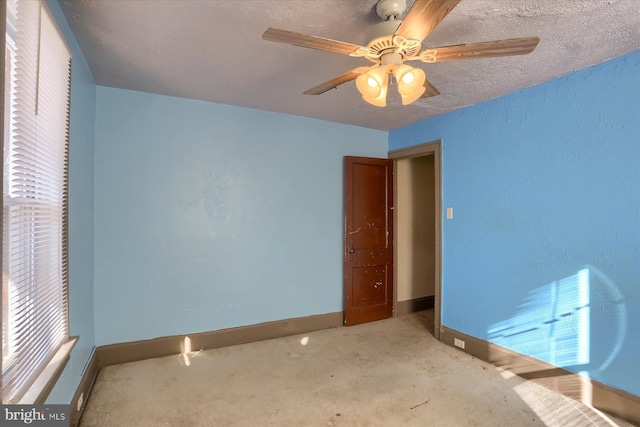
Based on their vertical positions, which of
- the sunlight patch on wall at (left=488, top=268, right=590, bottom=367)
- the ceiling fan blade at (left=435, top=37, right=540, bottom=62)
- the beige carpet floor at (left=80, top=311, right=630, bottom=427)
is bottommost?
the beige carpet floor at (left=80, top=311, right=630, bottom=427)

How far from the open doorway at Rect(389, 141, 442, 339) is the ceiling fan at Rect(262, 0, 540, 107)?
257 cm

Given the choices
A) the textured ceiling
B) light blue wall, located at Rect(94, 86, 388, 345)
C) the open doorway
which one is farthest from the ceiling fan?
the open doorway

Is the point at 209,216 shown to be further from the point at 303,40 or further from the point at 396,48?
the point at 396,48

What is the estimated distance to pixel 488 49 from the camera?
1605 millimetres

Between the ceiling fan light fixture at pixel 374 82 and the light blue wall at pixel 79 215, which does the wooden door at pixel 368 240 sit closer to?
the ceiling fan light fixture at pixel 374 82

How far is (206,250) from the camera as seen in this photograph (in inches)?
131

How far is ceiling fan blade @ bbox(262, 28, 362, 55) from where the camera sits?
4.85 ft

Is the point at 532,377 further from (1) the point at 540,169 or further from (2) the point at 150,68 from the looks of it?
(2) the point at 150,68

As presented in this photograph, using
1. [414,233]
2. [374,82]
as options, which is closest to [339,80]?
[374,82]

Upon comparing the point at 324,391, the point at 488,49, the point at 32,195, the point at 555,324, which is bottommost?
the point at 324,391

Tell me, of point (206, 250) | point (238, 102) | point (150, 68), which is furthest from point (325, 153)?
point (150, 68)

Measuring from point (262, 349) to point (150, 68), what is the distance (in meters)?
2.72

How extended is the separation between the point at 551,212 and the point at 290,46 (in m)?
2.39

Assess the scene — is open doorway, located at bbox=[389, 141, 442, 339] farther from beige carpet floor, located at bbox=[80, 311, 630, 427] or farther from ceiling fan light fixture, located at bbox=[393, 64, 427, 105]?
ceiling fan light fixture, located at bbox=[393, 64, 427, 105]
